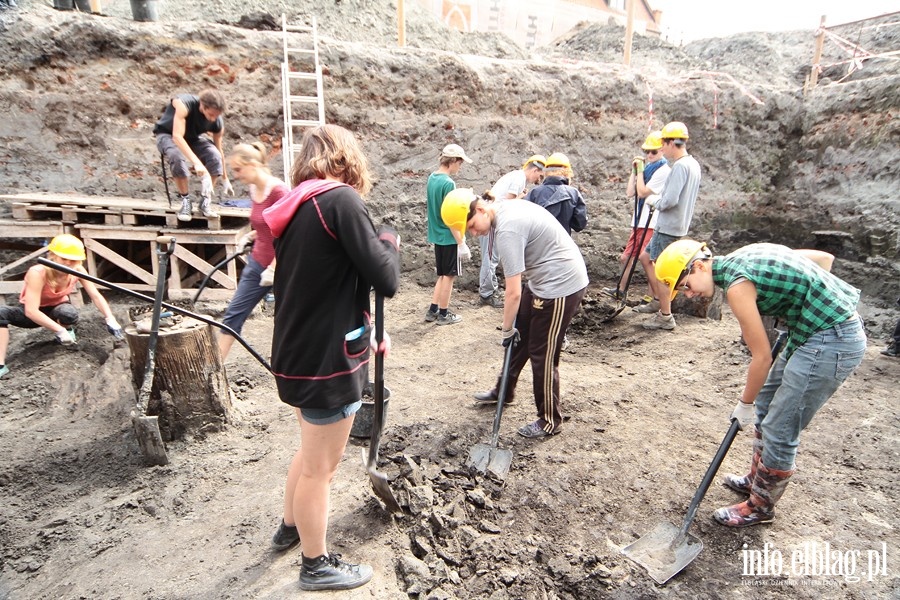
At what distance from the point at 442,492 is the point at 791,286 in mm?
2133

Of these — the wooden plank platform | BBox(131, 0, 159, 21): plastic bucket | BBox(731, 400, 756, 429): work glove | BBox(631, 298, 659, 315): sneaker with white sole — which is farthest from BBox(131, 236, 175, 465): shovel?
BBox(131, 0, 159, 21): plastic bucket

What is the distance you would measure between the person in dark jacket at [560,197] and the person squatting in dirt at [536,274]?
6.04 feet

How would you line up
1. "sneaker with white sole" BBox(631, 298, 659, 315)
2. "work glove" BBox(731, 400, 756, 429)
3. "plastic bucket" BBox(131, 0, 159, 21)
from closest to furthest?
"work glove" BBox(731, 400, 756, 429), "sneaker with white sole" BBox(631, 298, 659, 315), "plastic bucket" BBox(131, 0, 159, 21)

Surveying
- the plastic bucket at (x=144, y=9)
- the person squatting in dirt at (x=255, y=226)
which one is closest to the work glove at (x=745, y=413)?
the person squatting in dirt at (x=255, y=226)

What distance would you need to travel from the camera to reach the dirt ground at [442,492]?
2.50m

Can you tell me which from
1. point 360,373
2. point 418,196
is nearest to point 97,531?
point 360,373

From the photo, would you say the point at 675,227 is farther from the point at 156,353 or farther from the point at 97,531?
the point at 97,531

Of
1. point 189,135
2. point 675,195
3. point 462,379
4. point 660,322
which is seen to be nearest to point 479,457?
point 462,379

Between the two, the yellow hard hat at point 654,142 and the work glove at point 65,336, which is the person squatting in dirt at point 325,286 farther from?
the yellow hard hat at point 654,142

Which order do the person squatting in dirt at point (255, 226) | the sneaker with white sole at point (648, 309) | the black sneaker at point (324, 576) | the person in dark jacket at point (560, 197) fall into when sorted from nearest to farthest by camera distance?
the black sneaker at point (324, 576) < the person squatting in dirt at point (255, 226) < the person in dark jacket at point (560, 197) < the sneaker with white sole at point (648, 309)

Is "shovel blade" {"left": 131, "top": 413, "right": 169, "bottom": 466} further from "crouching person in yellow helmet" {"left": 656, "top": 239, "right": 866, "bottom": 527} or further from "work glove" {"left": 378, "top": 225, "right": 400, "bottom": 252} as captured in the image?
"crouching person in yellow helmet" {"left": 656, "top": 239, "right": 866, "bottom": 527}

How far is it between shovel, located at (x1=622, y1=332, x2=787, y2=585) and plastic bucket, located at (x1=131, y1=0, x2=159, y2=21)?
31.3ft

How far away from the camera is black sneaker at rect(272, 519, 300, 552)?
2424 millimetres

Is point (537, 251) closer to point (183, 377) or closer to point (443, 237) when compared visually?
point (443, 237)
